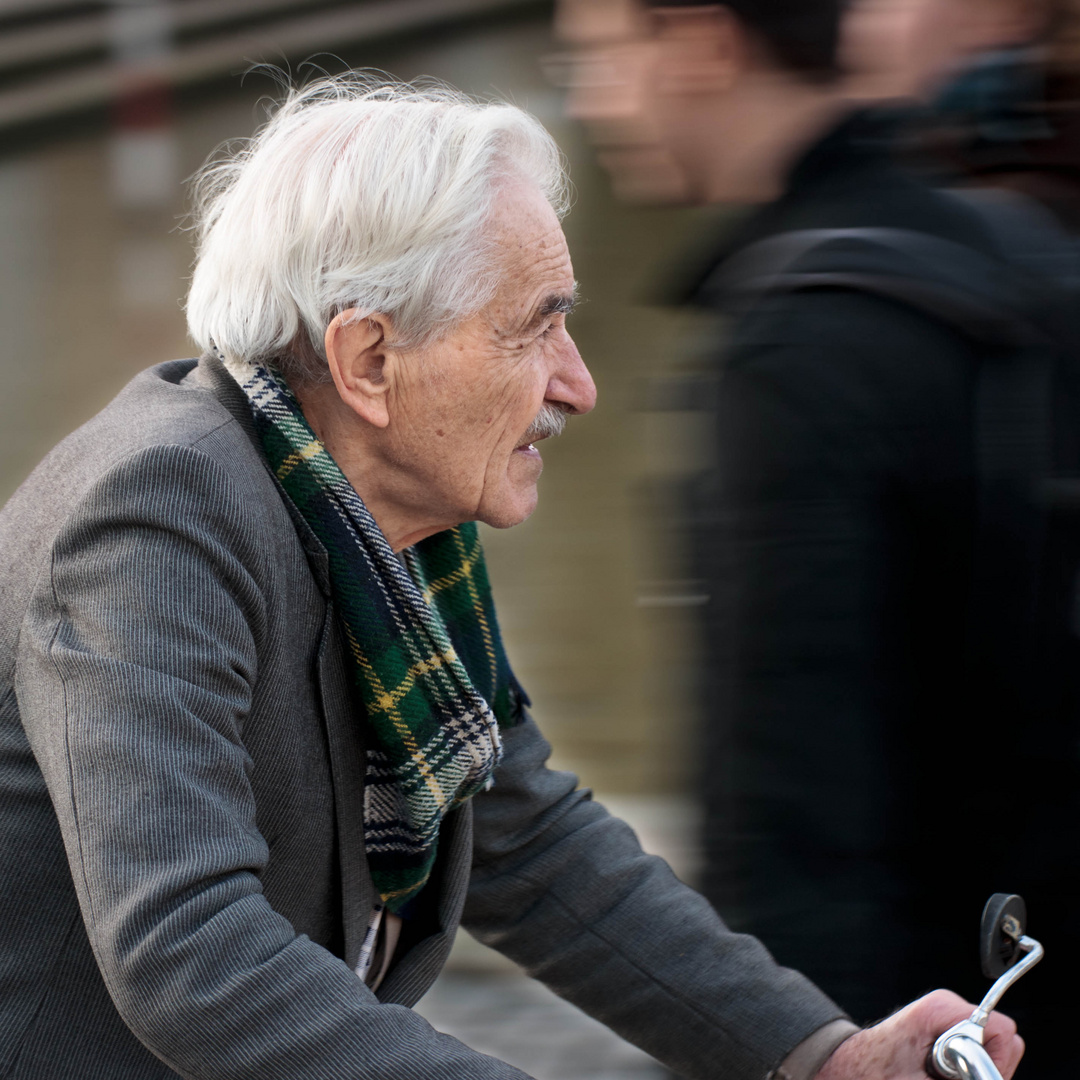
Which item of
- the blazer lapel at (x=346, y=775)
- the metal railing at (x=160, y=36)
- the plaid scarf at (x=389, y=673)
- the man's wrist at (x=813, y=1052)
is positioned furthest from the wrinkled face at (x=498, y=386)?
the metal railing at (x=160, y=36)

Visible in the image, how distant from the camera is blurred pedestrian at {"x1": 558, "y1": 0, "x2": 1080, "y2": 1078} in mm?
1435

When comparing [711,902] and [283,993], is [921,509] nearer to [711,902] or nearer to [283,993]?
[711,902]

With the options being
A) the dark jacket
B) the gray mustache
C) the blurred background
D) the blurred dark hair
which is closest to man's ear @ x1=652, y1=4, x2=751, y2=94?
the blurred dark hair

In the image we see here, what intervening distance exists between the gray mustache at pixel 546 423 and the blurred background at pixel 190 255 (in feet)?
7.35

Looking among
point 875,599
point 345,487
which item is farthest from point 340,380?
point 875,599

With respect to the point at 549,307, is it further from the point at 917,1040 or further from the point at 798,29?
the point at 917,1040

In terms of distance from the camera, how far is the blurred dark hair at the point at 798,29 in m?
1.73

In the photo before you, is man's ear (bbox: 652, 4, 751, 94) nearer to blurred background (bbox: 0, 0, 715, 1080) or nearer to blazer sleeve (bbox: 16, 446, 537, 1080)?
blazer sleeve (bbox: 16, 446, 537, 1080)

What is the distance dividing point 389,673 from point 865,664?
503 mm

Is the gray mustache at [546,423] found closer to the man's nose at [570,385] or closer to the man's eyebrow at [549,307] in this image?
the man's nose at [570,385]

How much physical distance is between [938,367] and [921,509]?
0.15m

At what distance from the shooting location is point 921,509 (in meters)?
1.44

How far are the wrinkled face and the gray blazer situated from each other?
21 centimetres

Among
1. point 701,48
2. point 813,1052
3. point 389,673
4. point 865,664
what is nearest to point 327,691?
point 389,673
